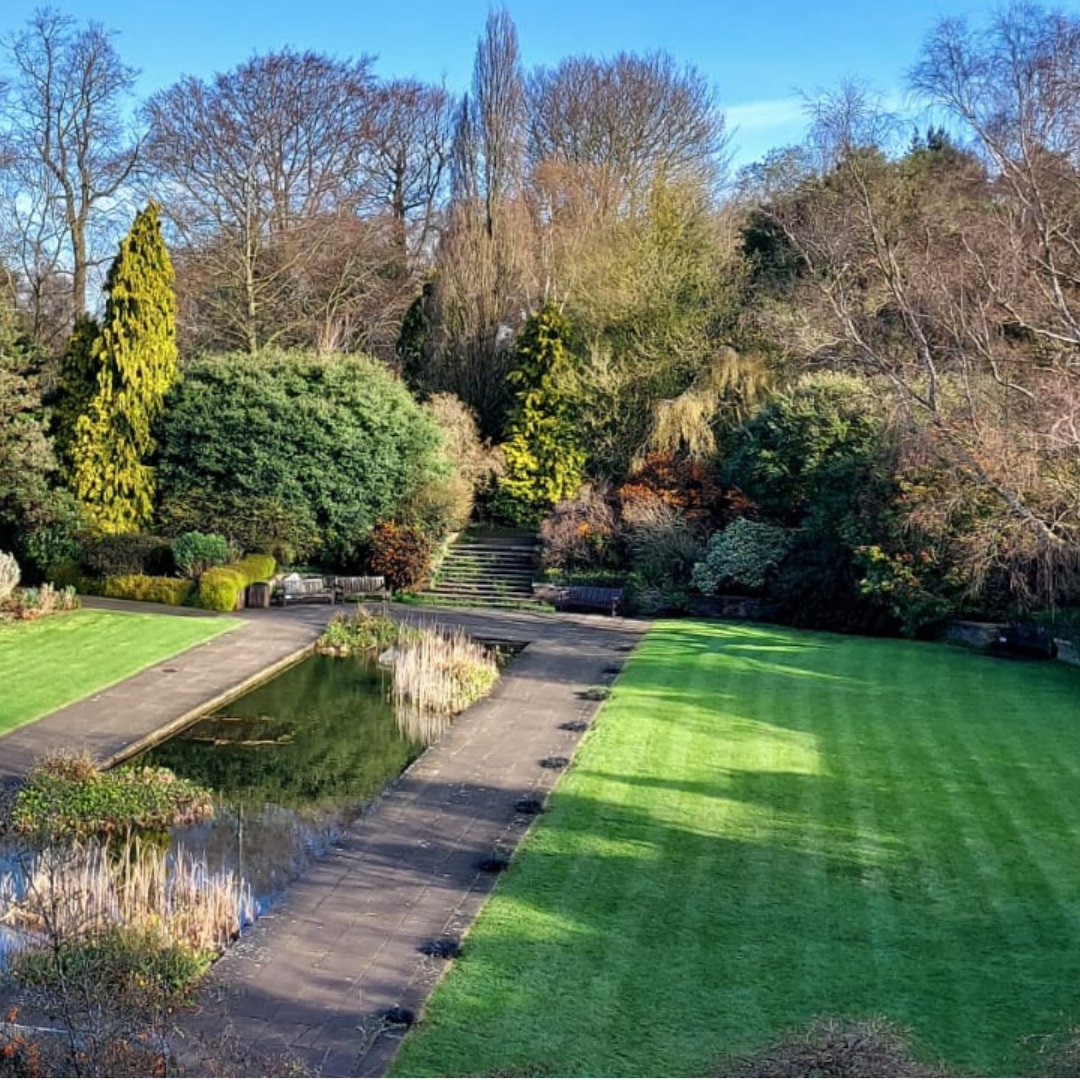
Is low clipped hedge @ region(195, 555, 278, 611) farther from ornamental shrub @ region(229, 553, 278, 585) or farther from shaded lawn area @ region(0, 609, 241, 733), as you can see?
shaded lawn area @ region(0, 609, 241, 733)

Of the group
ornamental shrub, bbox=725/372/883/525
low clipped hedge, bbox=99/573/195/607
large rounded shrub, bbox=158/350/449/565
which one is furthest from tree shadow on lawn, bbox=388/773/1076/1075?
large rounded shrub, bbox=158/350/449/565

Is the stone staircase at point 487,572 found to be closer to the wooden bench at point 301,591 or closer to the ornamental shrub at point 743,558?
the wooden bench at point 301,591

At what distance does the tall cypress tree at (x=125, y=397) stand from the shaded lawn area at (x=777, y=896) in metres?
15.7

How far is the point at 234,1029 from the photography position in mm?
6004

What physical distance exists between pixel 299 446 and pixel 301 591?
4.04 m

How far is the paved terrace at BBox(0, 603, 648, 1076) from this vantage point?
6172mm

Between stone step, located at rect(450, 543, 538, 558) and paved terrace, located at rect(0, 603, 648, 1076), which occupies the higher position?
stone step, located at rect(450, 543, 538, 558)

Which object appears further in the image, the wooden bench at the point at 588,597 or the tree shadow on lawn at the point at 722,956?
the wooden bench at the point at 588,597

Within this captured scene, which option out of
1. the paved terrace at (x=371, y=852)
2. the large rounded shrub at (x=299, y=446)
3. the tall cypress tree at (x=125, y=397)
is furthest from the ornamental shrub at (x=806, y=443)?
the tall cypress tree at (x=125, y=397)

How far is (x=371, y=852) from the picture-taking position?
8984 mm

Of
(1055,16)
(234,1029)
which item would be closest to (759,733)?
(234,1029)

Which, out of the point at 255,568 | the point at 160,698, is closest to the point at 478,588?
the point at 255,568

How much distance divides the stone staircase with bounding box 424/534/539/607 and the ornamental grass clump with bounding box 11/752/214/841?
13.2 meters

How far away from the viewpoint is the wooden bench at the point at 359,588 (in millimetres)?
23844
